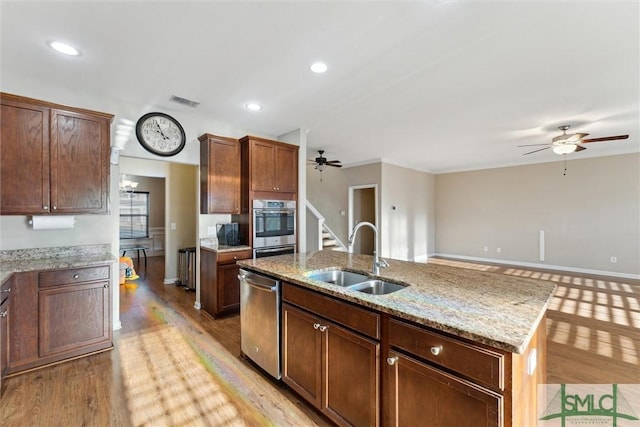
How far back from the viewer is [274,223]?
3.96 metres

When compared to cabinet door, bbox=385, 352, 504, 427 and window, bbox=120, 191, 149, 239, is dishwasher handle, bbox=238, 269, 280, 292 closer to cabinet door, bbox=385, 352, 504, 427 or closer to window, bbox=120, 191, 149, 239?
cabinet door, bbox=385, 352, 504, 427

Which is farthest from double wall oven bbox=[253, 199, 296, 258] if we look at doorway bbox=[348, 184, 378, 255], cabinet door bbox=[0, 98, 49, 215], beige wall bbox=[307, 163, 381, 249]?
beige wall bbox=[307, 163, 381, 249]

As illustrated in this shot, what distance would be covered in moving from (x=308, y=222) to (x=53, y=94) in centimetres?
401

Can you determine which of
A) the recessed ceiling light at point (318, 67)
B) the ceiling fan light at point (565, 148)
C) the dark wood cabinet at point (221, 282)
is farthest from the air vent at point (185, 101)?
the ceiling fan light at point (565, 148)

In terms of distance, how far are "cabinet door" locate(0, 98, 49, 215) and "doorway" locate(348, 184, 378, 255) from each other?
5.84 metres

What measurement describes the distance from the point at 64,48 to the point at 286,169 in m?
2.54

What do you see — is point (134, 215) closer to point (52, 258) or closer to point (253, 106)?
point (52, 258)

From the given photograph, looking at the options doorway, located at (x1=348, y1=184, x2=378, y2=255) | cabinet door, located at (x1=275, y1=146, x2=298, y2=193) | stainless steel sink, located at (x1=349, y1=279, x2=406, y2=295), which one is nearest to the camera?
stainless steel sink, located at (x1=349, y1=279, x2=406, y2=295)

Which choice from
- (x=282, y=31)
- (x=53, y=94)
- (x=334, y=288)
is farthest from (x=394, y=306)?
(x=53, y=94)

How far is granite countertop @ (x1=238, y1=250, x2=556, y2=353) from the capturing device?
42.1 inches

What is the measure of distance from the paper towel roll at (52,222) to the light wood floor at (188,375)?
1.27 metres

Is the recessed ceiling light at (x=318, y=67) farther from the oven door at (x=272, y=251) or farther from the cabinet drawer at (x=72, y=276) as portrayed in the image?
the cabinet drawer at (x=72, y=276)

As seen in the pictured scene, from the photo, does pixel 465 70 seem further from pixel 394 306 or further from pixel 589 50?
pixel 394 306

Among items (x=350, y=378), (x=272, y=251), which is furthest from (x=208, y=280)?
(x=350, y=378)
